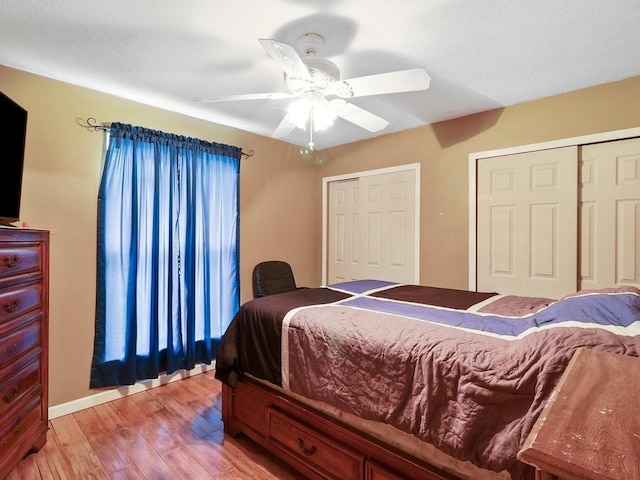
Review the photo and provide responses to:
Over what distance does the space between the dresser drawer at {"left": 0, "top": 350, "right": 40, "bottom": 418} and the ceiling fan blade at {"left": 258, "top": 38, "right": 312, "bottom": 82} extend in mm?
2019

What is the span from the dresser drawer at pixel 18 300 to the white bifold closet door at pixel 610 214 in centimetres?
373

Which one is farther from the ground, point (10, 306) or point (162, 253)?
point (162, 253)

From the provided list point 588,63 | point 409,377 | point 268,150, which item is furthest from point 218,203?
point 588,63

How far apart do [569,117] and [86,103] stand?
12.1 feet

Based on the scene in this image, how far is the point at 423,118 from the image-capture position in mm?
3148

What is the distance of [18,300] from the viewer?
1753mm

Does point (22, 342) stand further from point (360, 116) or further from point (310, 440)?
point (360, 116)

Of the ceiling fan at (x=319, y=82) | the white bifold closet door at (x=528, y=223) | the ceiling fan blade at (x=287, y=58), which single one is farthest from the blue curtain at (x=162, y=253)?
the white bifold closet door at (x=528, y=223)

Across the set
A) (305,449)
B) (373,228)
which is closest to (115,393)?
(305,449)

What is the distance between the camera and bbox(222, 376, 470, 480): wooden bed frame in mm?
1353

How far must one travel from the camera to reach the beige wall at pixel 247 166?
2.32m

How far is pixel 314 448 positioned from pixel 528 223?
2426mm

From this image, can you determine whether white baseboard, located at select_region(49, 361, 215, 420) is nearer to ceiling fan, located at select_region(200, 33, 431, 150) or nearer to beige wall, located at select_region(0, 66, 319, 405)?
beige wall, located at select_region(0, 66, 319, 405)

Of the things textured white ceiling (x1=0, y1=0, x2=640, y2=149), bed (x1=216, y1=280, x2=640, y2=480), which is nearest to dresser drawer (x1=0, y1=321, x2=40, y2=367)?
bed (x1=216, y1=280, x2=640, y2=480)
